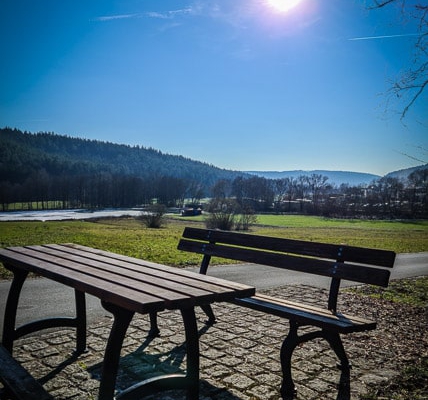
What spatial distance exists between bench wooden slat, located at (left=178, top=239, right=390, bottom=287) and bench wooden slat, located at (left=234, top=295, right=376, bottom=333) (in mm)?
374

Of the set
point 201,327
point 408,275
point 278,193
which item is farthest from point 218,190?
point 201,327

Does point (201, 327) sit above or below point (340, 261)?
below

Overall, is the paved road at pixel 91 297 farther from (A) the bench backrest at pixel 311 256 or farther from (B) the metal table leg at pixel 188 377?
(B) the metal table leg at pixel 188 377

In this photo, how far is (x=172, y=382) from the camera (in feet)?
8.77

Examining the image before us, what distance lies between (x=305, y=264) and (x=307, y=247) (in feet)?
0.74

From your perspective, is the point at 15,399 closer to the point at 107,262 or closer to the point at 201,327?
the point at 107,262

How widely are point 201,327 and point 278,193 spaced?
120 meters

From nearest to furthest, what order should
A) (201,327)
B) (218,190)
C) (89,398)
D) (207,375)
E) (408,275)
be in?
(89,398) < (207,375) < (201,327) < (408,275) < (218,190)

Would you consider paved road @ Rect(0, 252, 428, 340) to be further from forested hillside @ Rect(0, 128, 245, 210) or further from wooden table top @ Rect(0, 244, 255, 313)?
forested hillside @ Rect(0, 128, 245, 210)

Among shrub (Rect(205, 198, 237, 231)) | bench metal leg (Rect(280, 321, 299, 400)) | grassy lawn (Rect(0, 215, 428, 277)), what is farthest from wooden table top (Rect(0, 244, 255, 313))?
shrub (Rect(205, 198, 237, 231))

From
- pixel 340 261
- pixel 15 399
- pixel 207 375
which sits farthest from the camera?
pixel 340 261

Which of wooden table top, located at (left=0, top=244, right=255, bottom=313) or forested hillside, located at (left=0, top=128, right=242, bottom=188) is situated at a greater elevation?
forested hillside, located at (left=0, top=128, right=242, bottom=188)

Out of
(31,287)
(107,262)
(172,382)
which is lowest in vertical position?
(31,287)

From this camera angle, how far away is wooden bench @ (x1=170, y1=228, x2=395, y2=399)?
312 centimetres
